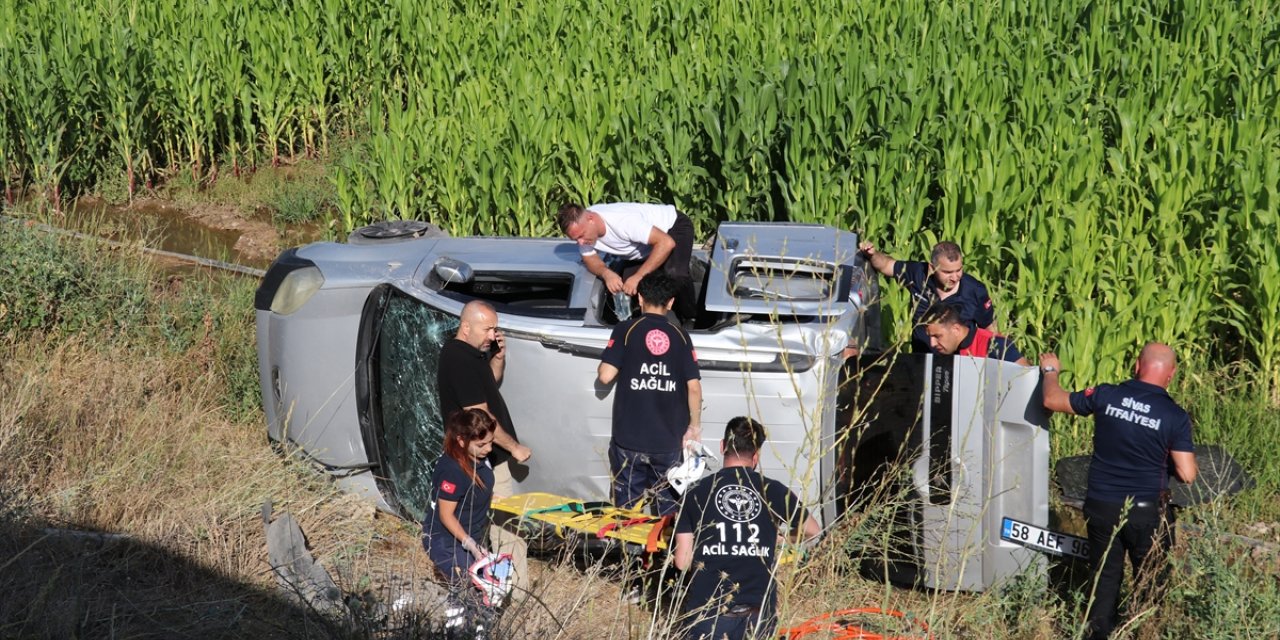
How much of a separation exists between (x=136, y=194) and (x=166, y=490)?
7.92 meters

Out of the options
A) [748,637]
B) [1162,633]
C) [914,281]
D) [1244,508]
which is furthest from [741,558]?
[1244,508]

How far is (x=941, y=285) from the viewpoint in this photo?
280 inches

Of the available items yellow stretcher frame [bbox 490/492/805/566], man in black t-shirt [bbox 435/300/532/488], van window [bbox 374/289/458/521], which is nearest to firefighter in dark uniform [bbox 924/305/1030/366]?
yellow stretcher frame [bbox 490/492/805/566]

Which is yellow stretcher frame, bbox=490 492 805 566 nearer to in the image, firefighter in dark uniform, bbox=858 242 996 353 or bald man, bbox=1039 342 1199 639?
bald man, bbox=1039 342 1199 639

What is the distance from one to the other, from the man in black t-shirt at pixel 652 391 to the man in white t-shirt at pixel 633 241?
0.67 m

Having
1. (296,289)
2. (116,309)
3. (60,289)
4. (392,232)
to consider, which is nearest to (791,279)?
(392,232)

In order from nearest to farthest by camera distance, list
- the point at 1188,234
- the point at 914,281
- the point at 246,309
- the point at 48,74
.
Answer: the point at 914,281, the point at 1188,234, the point at 246,309, the point at 48,74

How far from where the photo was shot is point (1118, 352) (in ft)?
25.1

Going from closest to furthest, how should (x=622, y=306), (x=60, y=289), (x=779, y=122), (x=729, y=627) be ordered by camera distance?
(x=729, y=627), (x=622, y=306), (x=60, y=289), (x=779, y=122)

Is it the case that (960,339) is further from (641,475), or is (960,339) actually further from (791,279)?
(641,475)

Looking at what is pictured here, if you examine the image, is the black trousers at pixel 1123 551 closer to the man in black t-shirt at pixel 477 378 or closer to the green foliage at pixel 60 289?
the man in black t-shirt at pixel 477 378

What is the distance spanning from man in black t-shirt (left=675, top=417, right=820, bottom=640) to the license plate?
1368 millimetres

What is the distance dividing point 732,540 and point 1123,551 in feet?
6.45

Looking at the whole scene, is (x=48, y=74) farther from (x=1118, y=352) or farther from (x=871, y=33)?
(x=1118, y=352)
